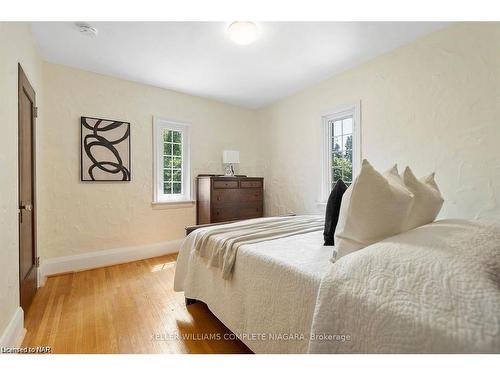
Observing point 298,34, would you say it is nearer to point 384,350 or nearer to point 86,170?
point 384,350

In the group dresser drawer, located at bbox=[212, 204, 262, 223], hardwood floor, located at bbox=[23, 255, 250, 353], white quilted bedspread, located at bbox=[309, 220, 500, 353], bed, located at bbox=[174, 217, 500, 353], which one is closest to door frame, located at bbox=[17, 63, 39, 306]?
hardwood floor, located at bbox=[23, 255, 250, 353]

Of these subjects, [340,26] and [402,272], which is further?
[340,26]

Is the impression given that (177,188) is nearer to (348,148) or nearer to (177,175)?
(177,175)

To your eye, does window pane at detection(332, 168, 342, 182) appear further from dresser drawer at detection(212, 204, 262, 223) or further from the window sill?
the window sill

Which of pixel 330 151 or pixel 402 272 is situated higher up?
pixel 330 151

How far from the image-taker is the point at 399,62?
8.34ft

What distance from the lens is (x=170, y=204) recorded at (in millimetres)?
3660

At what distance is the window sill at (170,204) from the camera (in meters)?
3.53

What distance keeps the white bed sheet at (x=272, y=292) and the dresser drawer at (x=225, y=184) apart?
2009mm

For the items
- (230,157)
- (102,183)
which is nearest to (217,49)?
(230,157)

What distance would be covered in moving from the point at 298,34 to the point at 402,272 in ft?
7.71

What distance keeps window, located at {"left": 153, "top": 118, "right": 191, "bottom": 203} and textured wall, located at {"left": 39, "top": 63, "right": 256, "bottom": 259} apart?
0.34ft

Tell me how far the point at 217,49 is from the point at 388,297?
2689mm
